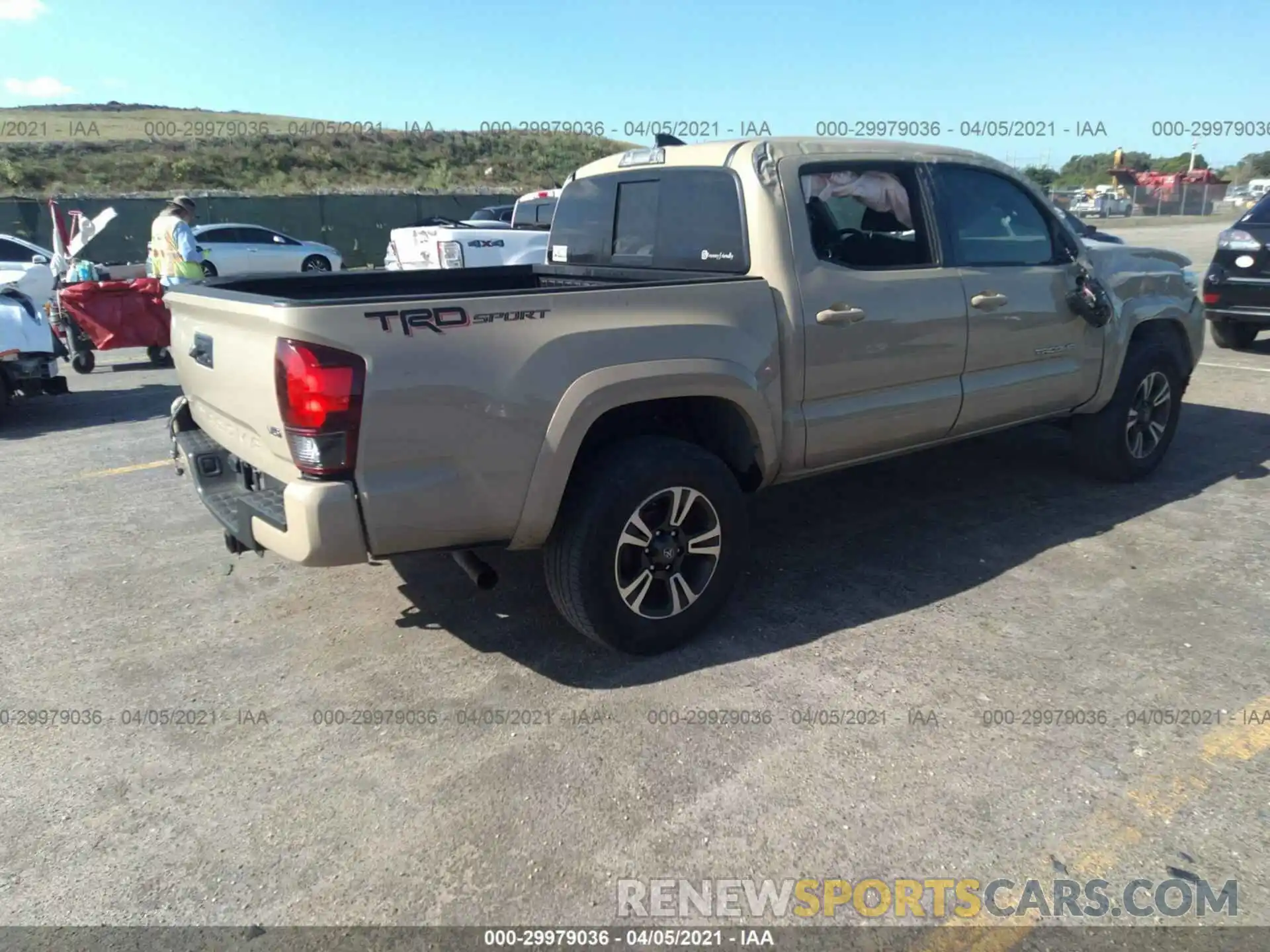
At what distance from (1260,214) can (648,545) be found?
30.4ft

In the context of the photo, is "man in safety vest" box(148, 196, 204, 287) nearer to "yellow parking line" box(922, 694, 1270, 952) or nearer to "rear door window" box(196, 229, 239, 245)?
"yellow parking line" box(922, 694, 1270, 952)

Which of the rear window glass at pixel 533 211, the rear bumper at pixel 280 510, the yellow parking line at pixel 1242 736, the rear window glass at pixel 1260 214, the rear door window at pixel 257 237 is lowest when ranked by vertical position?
the yellow parking line at pixel 1242 736

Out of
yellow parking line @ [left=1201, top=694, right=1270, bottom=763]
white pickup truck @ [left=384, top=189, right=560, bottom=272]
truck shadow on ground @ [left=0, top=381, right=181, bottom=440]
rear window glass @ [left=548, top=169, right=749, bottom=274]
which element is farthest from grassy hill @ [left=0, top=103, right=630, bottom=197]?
yellow parking line @ [left=1201, top=694, right=1270, bottom=763]

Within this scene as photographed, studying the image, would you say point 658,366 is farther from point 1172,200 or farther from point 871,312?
point 1172,200

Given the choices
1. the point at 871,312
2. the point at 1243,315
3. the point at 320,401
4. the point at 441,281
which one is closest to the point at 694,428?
the point at 871,312

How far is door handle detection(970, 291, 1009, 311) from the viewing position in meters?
4.44

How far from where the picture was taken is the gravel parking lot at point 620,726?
256 centimetres

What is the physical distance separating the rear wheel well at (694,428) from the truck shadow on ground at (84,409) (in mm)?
6071

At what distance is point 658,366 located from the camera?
3.42m

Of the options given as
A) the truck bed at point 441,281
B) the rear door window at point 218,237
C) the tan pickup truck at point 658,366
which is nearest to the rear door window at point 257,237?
the rear door window at point 218,237

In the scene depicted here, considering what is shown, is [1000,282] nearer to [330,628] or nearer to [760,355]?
[760,355]

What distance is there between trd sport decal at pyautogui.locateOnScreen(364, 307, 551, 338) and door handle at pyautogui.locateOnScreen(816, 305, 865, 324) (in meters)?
1.39

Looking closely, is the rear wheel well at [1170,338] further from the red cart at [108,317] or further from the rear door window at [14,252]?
the rear door window at [14,252]

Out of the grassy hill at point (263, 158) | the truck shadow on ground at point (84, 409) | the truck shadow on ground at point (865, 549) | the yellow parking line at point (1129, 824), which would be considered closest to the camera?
the yellow parking line at point (1129, 824)
